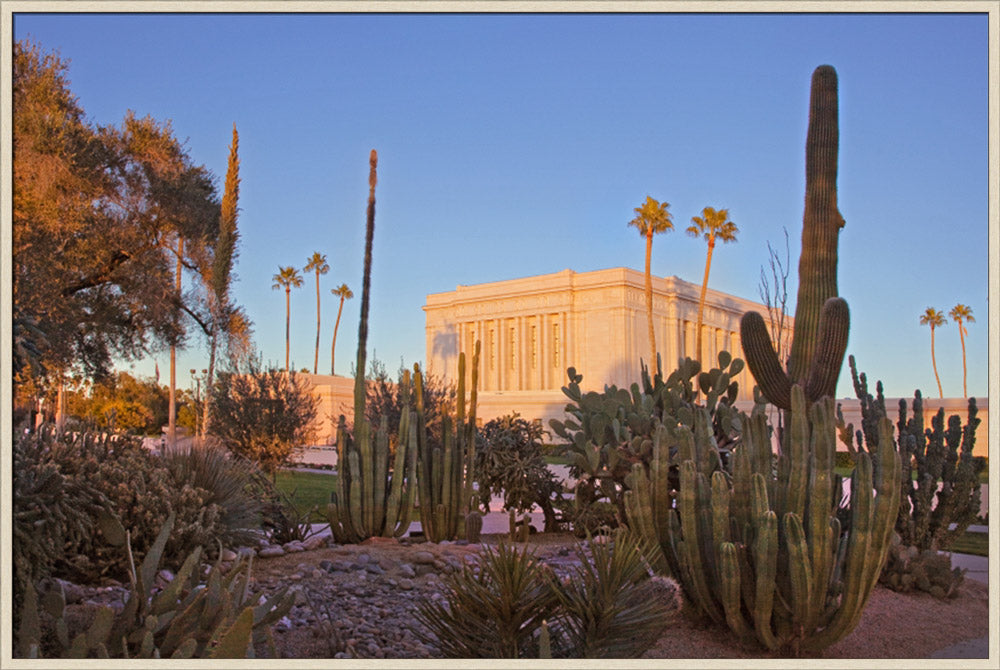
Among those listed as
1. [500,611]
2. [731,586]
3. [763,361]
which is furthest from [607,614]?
[763,361]

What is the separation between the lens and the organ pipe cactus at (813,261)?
856cm

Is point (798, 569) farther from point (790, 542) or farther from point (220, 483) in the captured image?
point (220, 483)

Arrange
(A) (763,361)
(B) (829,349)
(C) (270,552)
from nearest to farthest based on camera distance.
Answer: (C) (270,552)
(B) (829,349)
(A) (763,361)

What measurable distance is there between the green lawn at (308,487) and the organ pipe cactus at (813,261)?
6.37m

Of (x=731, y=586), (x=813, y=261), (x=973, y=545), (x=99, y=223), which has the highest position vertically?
(x=99, y=223)

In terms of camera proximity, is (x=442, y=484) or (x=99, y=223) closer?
(x=442, y=484)

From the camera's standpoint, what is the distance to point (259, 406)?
1806 cm

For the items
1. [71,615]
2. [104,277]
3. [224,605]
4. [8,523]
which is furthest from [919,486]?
[104,277]

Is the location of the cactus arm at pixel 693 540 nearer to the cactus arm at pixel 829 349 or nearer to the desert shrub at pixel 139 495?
the cactus arm at pixel 829 349

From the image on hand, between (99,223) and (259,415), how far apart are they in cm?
500

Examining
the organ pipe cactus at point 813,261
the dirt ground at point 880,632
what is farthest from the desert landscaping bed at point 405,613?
the organ pipe cactus at point 813,261

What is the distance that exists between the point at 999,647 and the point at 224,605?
340 centimetres

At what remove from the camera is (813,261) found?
8.80 metres

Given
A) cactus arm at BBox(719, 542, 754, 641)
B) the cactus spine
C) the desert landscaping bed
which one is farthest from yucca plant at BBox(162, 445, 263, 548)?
cactus arm at BBox(719, 542, 754, 641)
